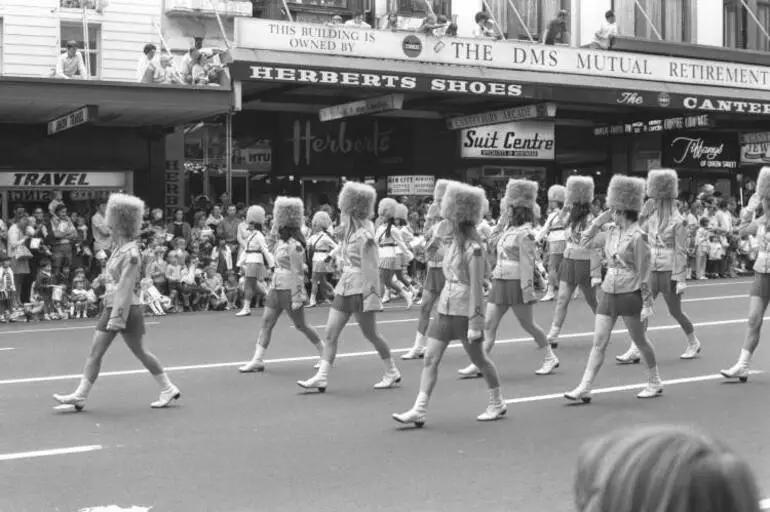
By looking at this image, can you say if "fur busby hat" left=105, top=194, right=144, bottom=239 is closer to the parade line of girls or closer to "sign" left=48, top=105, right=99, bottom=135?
the parade line of girls

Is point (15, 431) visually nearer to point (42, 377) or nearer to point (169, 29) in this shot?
point (42, 377)

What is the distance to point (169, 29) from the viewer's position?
1004 inches

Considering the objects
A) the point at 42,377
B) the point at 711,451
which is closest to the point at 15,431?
the point at 42,377

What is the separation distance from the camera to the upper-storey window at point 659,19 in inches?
1282

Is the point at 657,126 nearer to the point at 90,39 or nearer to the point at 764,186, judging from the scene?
the point at 90,39

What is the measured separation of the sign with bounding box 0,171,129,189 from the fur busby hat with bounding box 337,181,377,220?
49.2ft

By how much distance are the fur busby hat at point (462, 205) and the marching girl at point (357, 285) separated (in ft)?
5.32

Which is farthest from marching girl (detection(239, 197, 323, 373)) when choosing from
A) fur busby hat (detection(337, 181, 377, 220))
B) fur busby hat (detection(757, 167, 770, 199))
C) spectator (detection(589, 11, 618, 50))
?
spectator (detection(589, 11, 618, 50))

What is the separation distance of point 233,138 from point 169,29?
10.5 ft

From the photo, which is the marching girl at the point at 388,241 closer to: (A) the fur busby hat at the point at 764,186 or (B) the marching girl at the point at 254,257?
(B) the marching girl at the point at 254,257

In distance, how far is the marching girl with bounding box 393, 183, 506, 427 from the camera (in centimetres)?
871

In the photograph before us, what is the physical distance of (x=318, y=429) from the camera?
8812mm

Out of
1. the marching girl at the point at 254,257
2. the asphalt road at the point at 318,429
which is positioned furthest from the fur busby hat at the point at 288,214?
the marching girl at the point at 254,257

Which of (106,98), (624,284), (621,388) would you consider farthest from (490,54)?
(624,284)
